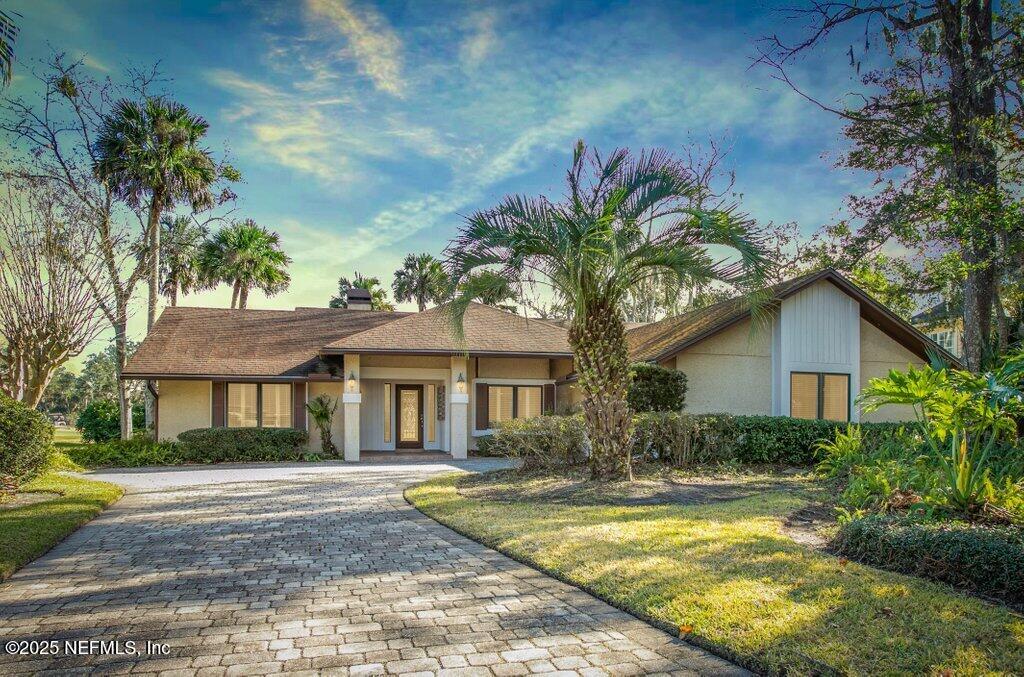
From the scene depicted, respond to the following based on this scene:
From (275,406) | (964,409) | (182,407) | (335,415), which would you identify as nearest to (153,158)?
(182,407)

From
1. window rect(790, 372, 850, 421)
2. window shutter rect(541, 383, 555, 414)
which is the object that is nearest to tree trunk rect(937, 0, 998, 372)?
window rect(790, 372, 850, 421)

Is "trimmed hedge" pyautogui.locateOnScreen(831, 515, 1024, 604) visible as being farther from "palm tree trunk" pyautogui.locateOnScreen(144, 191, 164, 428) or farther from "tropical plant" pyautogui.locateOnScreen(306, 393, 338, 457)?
"palm tree trunk" pyautogui.locateOnScreen(144, 191, 164, 428)

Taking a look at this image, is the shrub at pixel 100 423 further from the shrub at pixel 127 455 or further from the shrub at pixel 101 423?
the shrub at pixel 127 455

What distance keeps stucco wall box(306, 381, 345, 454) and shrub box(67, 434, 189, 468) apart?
351cm

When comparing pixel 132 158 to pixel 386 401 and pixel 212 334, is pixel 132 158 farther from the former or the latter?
pixel 386 401

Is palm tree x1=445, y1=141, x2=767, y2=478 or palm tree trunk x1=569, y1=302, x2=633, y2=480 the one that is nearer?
palm tree x1=445, y1=141, x2=767, y2=478

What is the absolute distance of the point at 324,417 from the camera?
19.6 metres

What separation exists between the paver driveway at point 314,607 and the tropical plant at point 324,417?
1088 cm

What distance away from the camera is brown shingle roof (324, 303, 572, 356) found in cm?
1884

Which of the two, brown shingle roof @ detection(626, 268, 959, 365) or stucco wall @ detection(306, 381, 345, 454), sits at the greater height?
brown shingle roof @ detection(626, 268, 959, 365)

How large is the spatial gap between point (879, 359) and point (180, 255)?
27.6 metres

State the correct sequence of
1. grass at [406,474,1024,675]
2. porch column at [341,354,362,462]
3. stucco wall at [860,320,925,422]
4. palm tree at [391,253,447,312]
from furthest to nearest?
palm tree at [391,253,447,312]
porch column at [341,354,362,462]
stucco wall at [860,320,925,422]
grass at [406,474,1024,675]

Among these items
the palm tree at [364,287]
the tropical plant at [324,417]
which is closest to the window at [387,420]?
the tropical plant at [324,417]

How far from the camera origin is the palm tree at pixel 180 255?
2872 cm
